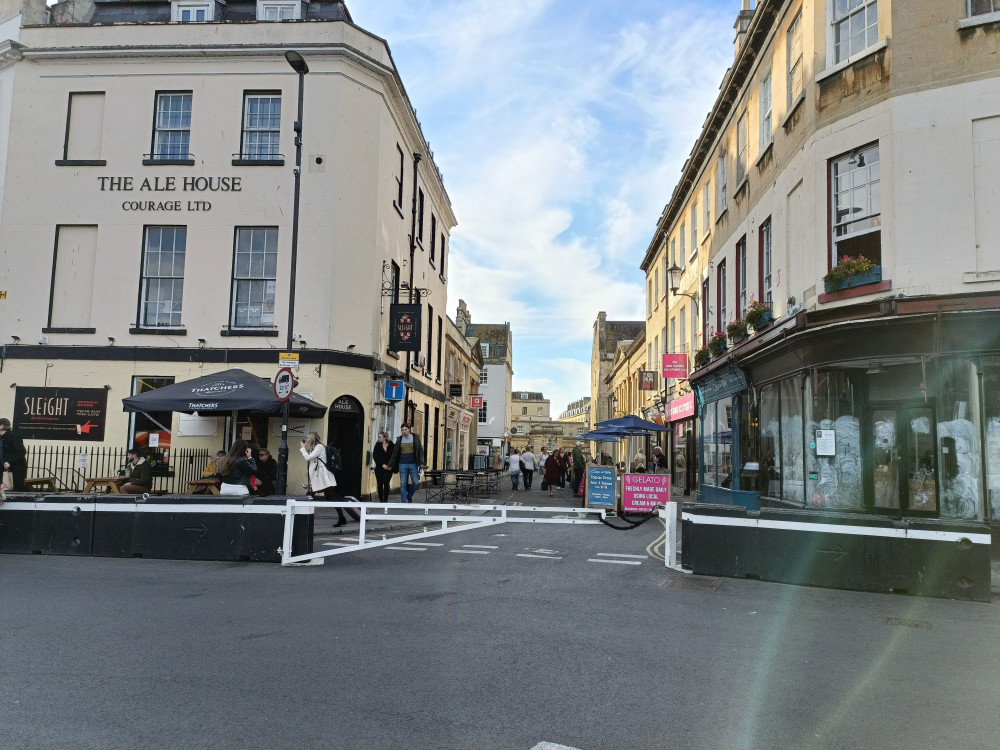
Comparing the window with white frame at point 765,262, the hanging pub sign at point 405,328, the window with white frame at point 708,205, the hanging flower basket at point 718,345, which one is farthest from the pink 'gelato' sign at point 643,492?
the window with white frame at point 708,205

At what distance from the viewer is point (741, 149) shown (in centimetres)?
2014

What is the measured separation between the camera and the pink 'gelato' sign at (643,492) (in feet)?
38.5

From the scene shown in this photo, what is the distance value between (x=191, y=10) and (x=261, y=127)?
4.47 metres

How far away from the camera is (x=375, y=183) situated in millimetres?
19656

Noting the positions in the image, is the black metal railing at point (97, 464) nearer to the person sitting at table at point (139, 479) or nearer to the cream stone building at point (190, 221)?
the cream stone building at point (190, 221)

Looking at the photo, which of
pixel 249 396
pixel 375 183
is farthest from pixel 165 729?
pixel 375 183

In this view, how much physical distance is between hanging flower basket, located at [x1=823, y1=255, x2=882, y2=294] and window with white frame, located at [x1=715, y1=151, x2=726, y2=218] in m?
9.15

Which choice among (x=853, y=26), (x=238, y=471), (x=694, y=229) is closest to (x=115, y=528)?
(x=238, y=471)

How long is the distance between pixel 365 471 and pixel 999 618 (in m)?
14.5

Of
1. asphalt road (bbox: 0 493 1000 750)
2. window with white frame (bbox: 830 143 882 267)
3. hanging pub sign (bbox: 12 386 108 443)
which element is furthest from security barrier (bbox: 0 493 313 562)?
window with white frame (bbox: 830 143 882 267)

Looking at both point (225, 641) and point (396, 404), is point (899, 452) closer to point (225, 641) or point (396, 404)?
point (225, 641)

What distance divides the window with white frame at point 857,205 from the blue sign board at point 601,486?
5863 mm

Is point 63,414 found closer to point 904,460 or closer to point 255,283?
point 255,283

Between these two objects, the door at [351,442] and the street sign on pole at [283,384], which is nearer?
the street sign on pole at [283,384]
